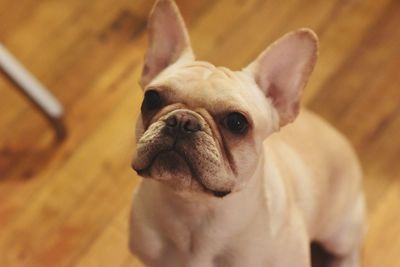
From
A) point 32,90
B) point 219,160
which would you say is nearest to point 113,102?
point 32,90

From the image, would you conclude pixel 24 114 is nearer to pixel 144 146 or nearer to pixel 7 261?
pixel 7 261

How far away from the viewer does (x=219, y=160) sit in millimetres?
1146

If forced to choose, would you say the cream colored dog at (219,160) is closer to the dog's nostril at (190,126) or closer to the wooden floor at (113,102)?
the dog's nostril at (190,126)

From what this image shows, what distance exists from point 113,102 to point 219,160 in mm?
1069

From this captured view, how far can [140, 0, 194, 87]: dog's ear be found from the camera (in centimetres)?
128

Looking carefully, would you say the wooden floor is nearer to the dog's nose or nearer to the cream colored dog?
the cream colored dog

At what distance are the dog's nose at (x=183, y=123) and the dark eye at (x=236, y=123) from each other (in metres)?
0.07

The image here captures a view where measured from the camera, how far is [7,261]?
187cm

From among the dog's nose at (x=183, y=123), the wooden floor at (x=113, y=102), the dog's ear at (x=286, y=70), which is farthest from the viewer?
the wooden floor at (x=113, y=102)

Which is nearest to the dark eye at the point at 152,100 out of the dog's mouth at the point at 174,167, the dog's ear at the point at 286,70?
the dog's mouth at the point at 174,167

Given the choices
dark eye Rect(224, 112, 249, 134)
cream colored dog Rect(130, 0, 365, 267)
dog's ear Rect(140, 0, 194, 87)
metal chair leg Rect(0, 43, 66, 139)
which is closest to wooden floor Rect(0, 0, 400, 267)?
metal chair leg Rect(0, 43, 66, 139)

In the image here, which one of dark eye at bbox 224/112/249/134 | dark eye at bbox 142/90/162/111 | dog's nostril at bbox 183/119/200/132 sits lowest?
dark eye at bbox 224/112/249/134

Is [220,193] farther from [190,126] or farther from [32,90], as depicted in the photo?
[32,90]

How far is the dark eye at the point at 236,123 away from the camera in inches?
46.2
